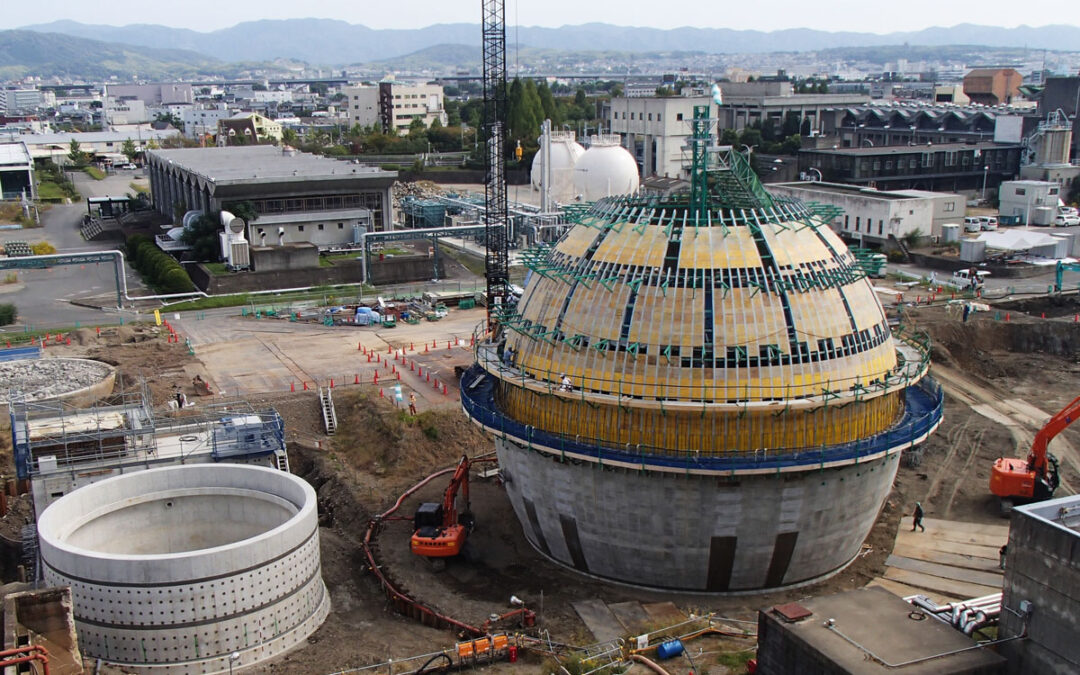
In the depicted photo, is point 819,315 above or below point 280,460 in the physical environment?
above

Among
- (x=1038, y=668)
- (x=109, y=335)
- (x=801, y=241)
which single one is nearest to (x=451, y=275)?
(x=109, y=335)

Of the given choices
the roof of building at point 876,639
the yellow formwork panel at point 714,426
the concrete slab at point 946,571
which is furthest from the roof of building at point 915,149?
the roof of building at point 876,639

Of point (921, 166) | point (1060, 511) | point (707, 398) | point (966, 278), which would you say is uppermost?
point (921, 166)

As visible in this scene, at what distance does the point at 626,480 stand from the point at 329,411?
27611 millimetres

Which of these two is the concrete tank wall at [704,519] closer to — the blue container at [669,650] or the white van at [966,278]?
the blue container at [669,650]

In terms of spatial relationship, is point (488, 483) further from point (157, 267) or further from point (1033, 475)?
point (157, 267)

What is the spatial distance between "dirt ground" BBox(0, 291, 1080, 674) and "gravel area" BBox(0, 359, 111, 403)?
2.50 m

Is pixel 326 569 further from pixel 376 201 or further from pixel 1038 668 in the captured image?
pixel 376 201

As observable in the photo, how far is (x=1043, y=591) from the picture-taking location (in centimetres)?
2861

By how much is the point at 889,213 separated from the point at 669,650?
8189cm

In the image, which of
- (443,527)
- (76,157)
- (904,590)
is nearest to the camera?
(904,590)

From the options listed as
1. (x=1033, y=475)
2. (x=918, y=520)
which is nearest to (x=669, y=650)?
(x=918, y=520)

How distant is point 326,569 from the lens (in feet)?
145

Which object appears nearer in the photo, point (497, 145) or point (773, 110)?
point (497, 145)
